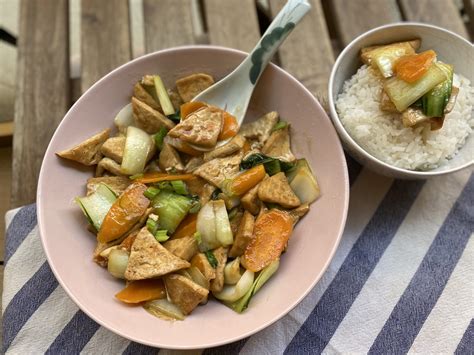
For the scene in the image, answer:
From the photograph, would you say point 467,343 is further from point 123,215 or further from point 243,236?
point 123,215

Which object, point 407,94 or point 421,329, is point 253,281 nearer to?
point 421,329

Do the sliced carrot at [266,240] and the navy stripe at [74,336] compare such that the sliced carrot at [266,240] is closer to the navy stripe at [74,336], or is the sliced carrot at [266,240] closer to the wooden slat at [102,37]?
the navy stripe at [74,336]

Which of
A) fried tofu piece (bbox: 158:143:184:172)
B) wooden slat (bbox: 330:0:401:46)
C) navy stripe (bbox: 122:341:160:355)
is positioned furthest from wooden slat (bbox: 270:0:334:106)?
navy stripe (bbox: 122:341:160:355)

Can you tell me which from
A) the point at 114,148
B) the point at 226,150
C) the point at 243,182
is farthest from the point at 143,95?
the point at 243,182

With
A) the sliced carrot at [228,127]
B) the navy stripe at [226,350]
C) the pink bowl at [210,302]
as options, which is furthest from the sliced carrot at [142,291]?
the sliced carrot at [228,127]

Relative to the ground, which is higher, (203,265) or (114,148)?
(114,148)
